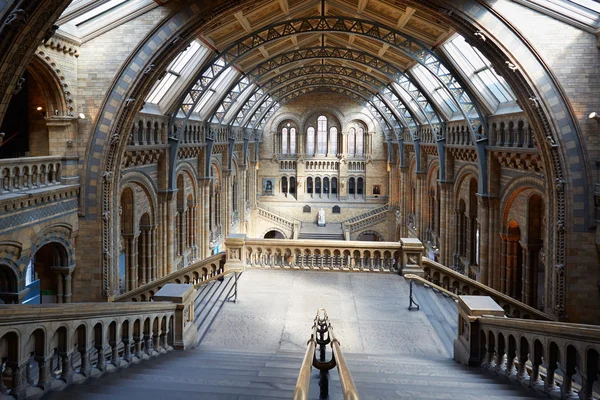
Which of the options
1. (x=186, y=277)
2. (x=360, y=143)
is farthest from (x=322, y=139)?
(x=186, y=277)

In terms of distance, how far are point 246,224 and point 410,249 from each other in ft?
91.0

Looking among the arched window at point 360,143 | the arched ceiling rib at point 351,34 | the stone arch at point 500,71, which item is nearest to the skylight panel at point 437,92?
the arched ceiling rib at point 351,34

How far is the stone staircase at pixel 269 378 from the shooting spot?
20.2ft

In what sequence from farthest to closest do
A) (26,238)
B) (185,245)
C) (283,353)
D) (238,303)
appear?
(185,245)
(238,303)
(26,238)
(283,353)

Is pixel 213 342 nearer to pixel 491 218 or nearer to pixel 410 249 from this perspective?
pixel 410 249

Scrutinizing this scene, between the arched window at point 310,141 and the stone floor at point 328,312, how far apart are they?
113 ft

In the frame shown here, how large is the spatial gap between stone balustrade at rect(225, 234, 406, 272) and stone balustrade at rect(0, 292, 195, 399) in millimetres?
6451

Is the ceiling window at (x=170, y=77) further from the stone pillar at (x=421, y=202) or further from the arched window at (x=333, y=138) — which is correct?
the arched window at (x=333, y=138)

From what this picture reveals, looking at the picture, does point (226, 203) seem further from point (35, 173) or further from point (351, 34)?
point (35, 173)

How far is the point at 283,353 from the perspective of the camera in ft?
32.9

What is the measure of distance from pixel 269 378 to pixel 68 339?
2641 mm

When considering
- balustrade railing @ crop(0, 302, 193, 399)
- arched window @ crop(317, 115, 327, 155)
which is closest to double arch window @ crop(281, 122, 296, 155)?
arched window @ crop(317, 115, 327, 155)

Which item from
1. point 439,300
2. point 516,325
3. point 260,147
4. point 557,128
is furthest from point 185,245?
point 260,147

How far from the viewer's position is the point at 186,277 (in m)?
15.6
